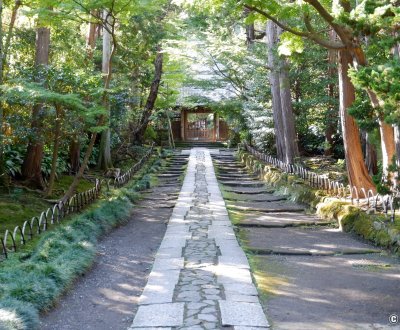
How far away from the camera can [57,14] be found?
9.75m

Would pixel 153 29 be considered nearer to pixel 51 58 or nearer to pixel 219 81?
pixel 51 58

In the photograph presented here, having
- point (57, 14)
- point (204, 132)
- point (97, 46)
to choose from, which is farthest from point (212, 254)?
point (204, 132)

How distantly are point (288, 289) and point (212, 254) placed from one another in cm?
180

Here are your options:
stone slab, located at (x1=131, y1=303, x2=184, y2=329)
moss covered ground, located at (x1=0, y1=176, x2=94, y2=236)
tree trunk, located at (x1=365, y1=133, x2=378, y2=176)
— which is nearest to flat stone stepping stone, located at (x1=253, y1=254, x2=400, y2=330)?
stone slab, located at (x1=131, y1=303, x2=184, y2=329)

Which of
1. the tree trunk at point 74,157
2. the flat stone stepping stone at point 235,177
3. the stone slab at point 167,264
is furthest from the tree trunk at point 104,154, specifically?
the stone slab at point 167,264

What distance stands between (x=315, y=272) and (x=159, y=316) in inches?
106

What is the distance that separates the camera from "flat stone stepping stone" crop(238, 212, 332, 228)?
32.9 feet

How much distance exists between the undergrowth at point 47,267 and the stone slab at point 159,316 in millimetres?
995

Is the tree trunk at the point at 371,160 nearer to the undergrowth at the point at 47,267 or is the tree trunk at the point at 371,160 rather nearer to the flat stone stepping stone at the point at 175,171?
the undergrowth at the point at 47,267

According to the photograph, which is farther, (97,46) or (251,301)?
(97,46)

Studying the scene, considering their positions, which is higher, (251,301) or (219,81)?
(219,81)

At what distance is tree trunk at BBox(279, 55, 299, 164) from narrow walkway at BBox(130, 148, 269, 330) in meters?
7.27

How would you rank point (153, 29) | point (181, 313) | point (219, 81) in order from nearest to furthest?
point (181, 313) < point (153, 29) < point (219, 81)

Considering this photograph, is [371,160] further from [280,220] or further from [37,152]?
[37,152]
